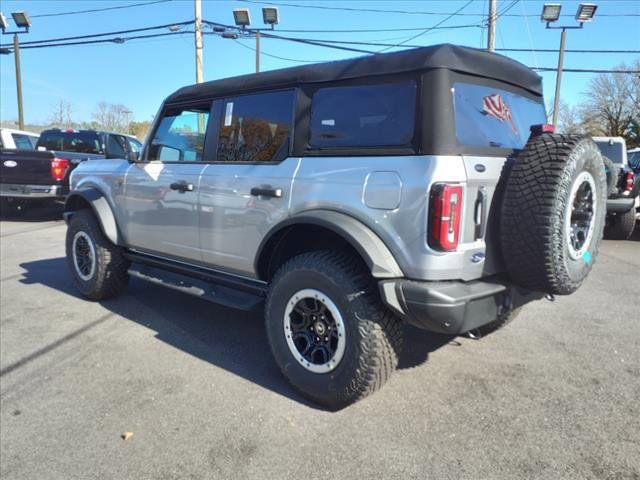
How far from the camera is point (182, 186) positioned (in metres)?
3.97

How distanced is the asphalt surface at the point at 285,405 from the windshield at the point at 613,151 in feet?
20.4

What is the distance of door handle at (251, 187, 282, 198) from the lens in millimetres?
3250

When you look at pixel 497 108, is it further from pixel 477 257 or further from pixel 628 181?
pixel 628 181

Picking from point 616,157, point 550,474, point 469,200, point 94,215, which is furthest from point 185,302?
point 616,157

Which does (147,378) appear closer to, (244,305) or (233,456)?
(244,305)

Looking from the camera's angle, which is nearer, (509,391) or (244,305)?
(509,391)

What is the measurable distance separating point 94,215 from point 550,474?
4.56 m

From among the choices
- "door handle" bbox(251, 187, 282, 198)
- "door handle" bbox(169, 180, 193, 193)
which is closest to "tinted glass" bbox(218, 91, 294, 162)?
"door handle" bbox(251, 187, 282, 198)

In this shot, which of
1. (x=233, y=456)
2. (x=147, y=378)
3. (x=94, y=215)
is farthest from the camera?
(x=94, y=215)

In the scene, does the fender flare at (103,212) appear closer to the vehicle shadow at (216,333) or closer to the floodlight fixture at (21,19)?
the vehicle shadow at (216,333)

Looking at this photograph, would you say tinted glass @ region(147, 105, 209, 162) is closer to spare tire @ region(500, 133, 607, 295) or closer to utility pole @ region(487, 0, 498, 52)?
spare tire @ region(500, 133, 607, 295)

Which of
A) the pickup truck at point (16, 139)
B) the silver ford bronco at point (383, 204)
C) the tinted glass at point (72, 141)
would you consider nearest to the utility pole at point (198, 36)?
the pickup truck at point (16, 139)

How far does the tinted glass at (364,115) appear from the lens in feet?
9.15

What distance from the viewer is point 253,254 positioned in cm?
350
